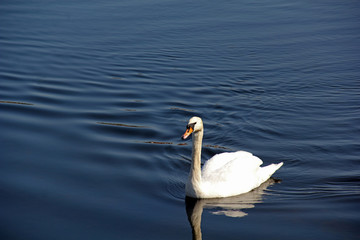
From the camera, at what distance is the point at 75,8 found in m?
25.2

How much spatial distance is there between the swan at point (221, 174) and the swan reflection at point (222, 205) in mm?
108

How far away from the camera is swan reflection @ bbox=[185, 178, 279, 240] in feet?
32.8

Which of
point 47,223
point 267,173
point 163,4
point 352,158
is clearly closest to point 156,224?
point 47,223

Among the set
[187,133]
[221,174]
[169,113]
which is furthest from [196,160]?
[169,113]

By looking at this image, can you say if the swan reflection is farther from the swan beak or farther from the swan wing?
the swan beak

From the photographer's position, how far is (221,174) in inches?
435

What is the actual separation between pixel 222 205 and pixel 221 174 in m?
0.75

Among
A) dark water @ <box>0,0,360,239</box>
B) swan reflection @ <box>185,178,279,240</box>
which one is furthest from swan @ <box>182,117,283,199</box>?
dark water @ <box>0,0,360,239</box>

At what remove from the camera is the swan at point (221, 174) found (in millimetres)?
10703

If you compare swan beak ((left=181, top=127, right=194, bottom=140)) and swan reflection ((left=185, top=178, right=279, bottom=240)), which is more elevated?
swan beak ((left=181, top=127, right=194, bottom=140))

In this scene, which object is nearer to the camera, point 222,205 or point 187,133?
point 187,133

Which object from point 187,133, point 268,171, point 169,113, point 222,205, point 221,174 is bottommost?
point 222,205

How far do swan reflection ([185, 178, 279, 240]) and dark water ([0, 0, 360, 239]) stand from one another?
0.04 metres

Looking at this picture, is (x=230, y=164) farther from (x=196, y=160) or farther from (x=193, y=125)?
(x=193, y=125)
